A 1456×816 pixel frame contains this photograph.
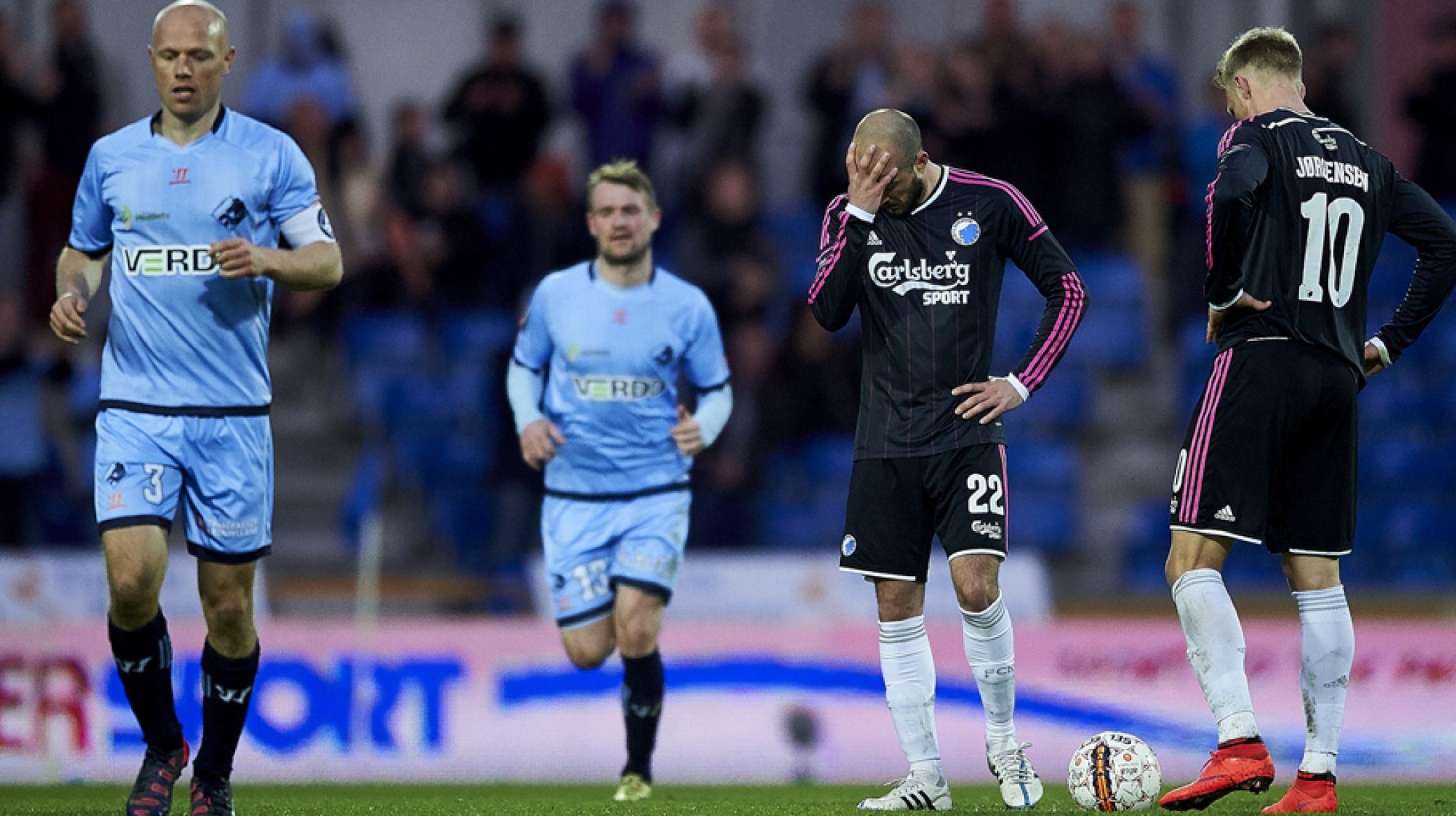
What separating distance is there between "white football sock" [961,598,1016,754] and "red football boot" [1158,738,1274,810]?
81cm

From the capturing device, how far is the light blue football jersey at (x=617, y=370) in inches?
322

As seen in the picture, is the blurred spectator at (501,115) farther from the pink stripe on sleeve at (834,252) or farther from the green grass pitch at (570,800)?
the pink stripe on sleeve at (834,252)

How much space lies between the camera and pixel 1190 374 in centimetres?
1359

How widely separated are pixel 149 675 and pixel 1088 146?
10008 millimetres

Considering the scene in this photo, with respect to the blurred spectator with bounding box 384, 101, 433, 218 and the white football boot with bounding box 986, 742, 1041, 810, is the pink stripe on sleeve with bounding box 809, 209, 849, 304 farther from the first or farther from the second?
the blurred spectator with bounding box 384, 101, 433, 218

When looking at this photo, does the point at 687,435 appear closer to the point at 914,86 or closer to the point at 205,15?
the point at 205,15

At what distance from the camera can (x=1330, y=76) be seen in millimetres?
14398

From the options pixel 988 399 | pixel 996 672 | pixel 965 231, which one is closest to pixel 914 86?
pixel 965 231

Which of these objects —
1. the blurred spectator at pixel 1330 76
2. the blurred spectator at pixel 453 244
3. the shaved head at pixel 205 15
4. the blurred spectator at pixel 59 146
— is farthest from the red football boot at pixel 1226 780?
the blurred spectator at pixel 59 146

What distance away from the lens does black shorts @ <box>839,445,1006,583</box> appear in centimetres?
596

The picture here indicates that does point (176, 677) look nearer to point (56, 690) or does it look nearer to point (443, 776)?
point (56, 690)

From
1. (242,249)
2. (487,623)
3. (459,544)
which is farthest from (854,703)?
(242,249)

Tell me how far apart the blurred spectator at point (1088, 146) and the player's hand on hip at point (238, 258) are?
9.18m

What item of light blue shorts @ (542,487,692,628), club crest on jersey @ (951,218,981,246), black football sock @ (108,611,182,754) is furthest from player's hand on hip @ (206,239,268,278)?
light blue shorts @ (542,487,692,628)
